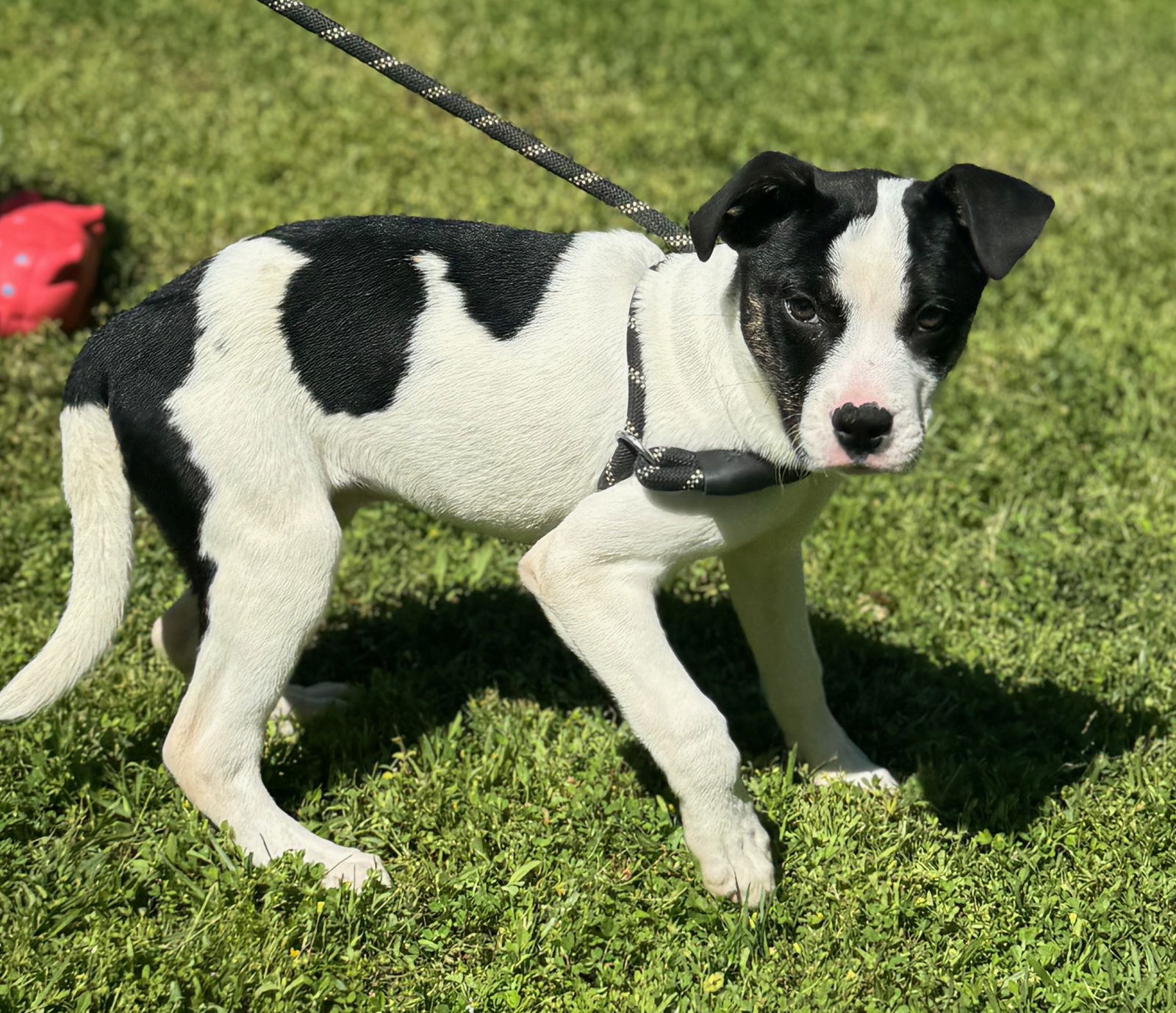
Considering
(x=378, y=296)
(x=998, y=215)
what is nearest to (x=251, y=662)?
(x=378, y=296)

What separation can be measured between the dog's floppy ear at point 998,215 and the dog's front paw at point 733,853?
1514mm

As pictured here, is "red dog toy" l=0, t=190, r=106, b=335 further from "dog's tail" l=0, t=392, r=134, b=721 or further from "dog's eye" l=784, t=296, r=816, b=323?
"dog's eye" l=784, t=296, r=816, b=323

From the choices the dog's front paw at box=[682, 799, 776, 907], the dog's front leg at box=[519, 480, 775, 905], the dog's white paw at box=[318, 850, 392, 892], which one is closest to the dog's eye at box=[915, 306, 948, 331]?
the dog's front leg at box=[519, 480, 775, 905]

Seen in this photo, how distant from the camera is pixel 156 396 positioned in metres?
3.46

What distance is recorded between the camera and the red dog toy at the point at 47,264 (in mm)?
5859

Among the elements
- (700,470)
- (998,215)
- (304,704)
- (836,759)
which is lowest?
(304,704)

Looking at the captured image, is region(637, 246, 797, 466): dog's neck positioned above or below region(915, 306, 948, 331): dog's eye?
below

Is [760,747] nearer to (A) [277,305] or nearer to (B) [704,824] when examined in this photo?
(B) [704,824]

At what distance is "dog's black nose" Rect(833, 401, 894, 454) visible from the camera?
9.81 ft

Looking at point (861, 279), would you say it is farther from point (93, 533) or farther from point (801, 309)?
point (93, 533)

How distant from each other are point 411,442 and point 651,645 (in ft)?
2.76

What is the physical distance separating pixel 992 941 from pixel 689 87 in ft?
21.2

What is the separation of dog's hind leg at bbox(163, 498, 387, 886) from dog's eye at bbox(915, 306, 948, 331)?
160 cm

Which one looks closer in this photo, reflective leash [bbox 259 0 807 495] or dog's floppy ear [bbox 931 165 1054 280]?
dog's floppy ear [bbox 931 165 1054 280]
